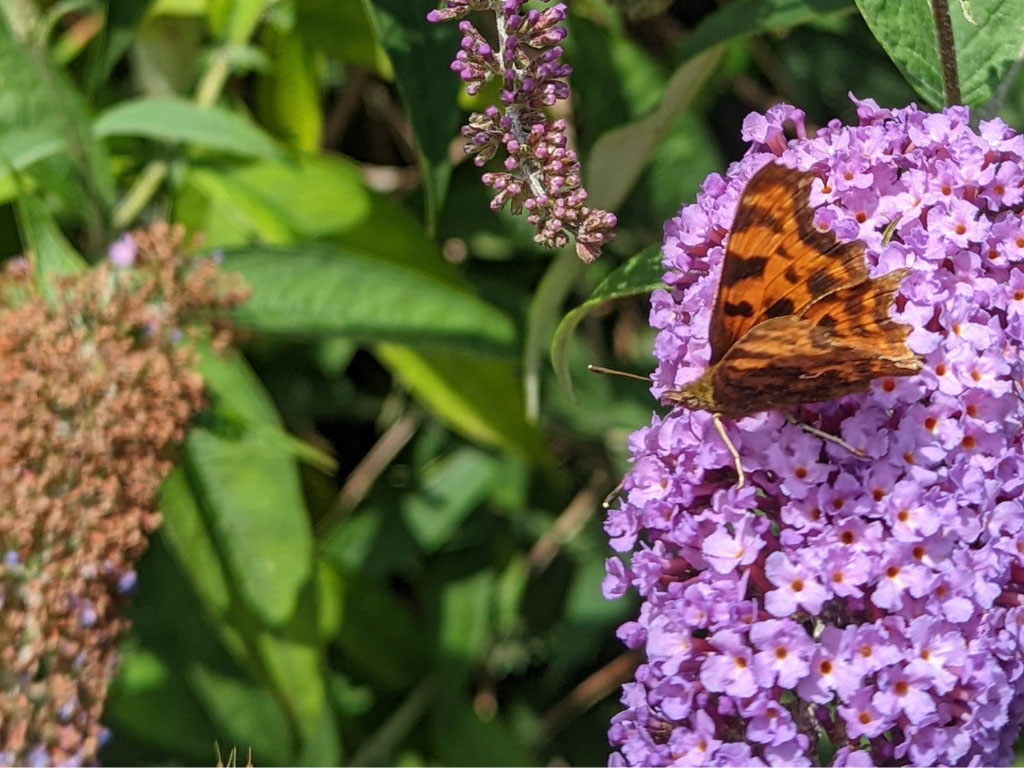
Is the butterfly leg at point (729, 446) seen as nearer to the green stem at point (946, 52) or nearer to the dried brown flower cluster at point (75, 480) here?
the green stem at point (946, 52)

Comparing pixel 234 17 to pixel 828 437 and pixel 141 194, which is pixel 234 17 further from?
pixel 828 437

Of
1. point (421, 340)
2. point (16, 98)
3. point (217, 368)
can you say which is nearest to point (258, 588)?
point (217, 368)

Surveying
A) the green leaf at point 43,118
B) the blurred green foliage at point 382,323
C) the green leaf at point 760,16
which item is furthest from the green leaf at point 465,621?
the green leaf at point 760,16

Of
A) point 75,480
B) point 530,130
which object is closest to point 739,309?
point 530,130

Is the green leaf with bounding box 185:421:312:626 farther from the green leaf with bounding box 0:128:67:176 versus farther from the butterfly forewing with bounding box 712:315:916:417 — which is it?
the butterfly forewing with bounding box 712:315:916:417

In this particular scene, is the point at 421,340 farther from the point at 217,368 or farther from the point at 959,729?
the point at 959,729

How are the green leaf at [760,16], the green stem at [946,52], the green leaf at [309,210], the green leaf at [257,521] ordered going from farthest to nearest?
the green leaf at [309,210] < the green leaf at [257,521] < the green leaf at [760,16] < the green stem at [946,52]

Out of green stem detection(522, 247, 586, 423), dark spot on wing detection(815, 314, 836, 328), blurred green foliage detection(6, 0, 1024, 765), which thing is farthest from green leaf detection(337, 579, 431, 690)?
dark spot on wing detection(815, 314, 836, 328)
